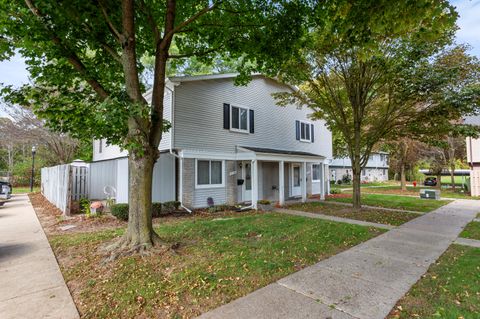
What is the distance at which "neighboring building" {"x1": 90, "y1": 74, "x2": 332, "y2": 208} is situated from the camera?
35.2ft

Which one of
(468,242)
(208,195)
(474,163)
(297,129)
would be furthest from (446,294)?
(474,163)

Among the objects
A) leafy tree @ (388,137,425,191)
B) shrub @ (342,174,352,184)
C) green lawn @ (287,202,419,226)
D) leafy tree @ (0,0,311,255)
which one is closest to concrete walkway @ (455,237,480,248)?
green lawn @ (287,202,419,226)

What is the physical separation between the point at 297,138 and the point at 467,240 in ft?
36.5

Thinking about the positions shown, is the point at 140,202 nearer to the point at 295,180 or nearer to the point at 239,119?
the point at 239,119

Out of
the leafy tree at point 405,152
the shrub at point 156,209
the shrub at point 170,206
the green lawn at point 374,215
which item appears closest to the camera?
the green lawn at point 374,215

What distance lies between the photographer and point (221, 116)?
1238 centimetres

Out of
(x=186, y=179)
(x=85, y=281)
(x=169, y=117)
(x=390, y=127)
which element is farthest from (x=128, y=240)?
(x=390, y=127)

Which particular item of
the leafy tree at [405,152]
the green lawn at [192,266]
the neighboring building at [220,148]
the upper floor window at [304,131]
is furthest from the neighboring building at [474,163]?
the green lawn at [192,266]

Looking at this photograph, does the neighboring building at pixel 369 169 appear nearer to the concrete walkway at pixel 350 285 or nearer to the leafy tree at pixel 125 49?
the concrete walkway at pixel 350 285

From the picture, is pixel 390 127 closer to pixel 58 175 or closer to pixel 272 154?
pixel 272 154

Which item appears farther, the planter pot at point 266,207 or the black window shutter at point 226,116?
the black window shutter at point 226,116

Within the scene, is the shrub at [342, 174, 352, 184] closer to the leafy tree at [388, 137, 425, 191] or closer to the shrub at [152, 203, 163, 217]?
the leafy tree at [388, 137, 425, 191]

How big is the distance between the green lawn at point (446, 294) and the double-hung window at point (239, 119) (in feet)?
32.4

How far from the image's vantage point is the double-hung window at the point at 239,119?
12992mm
